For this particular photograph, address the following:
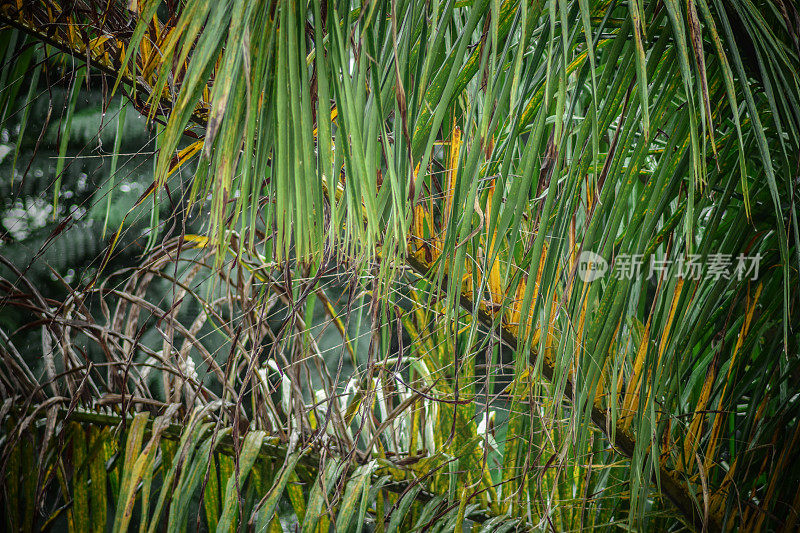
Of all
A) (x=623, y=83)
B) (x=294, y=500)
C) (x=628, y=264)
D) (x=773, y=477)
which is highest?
(x=623, y=83)

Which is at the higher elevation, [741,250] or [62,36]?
[62,36]

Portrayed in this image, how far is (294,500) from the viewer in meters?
0.64

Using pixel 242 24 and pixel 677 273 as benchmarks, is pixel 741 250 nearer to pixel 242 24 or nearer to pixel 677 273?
pixel 677 273

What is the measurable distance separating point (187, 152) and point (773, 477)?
1.98 feet

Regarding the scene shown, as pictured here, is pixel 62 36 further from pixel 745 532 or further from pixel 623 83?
pixel 745 532

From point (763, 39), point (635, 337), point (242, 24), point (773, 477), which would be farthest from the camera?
point (635, 337)

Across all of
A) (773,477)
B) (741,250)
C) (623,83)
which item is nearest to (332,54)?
(623,83)

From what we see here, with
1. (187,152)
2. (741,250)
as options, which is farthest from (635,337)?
(187,152)

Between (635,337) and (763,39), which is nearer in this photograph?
(763,39)

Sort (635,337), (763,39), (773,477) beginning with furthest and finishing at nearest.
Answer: (635,337) < (773,477) < (763,39)

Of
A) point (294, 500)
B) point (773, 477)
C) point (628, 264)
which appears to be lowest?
point (294, 500)

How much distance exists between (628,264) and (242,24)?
33 cm

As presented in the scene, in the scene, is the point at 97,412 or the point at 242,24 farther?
the point at 97,412

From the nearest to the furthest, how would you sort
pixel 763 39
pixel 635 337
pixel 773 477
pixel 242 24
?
pixel 242 24 → pixel 763 39 → pixel 773 477 → pixel 635 337
